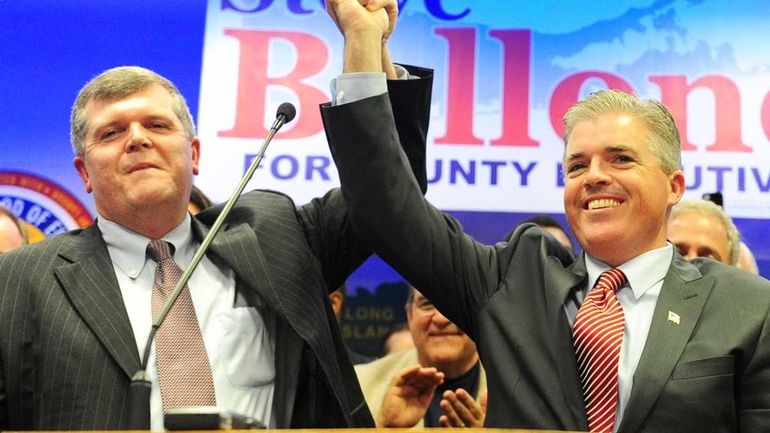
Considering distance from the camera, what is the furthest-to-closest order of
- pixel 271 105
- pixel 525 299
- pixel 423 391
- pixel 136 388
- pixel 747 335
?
pixel 271 105 < pixel 423 391 < pixel 525 299 < pixel 747 335 < pixel 136 388

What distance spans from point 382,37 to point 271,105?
1.74 meters

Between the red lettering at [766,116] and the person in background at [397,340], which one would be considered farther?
the red lettering at [766,116]

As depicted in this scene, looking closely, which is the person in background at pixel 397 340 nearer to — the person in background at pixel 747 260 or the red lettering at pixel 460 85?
the red lettering at pixel 460 85

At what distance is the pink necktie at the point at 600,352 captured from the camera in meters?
1.86

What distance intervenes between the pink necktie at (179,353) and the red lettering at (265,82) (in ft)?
5.21

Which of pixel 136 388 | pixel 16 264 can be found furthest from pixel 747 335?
pixel 16 264

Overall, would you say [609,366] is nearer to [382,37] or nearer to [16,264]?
[382,37]

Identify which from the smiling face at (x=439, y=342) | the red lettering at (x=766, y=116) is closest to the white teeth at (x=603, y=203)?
the smiling face at (x=439, y=342)

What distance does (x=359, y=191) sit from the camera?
77.9 inches

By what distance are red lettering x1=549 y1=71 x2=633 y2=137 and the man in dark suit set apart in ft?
5.10

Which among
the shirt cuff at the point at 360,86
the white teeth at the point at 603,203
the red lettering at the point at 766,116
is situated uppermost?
the red lettering at the point at 766,116

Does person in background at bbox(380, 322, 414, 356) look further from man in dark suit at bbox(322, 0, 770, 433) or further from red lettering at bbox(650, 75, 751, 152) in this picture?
man in dark suit at bbox(322, 0, 770, 433)

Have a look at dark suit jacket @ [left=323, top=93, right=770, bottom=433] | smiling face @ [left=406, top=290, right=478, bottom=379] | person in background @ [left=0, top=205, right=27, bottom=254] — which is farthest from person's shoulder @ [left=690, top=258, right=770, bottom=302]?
person in background @ [left=0, top=205, right=27, bottom=254]

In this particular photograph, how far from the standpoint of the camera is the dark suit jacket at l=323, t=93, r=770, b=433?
5.96 ft
